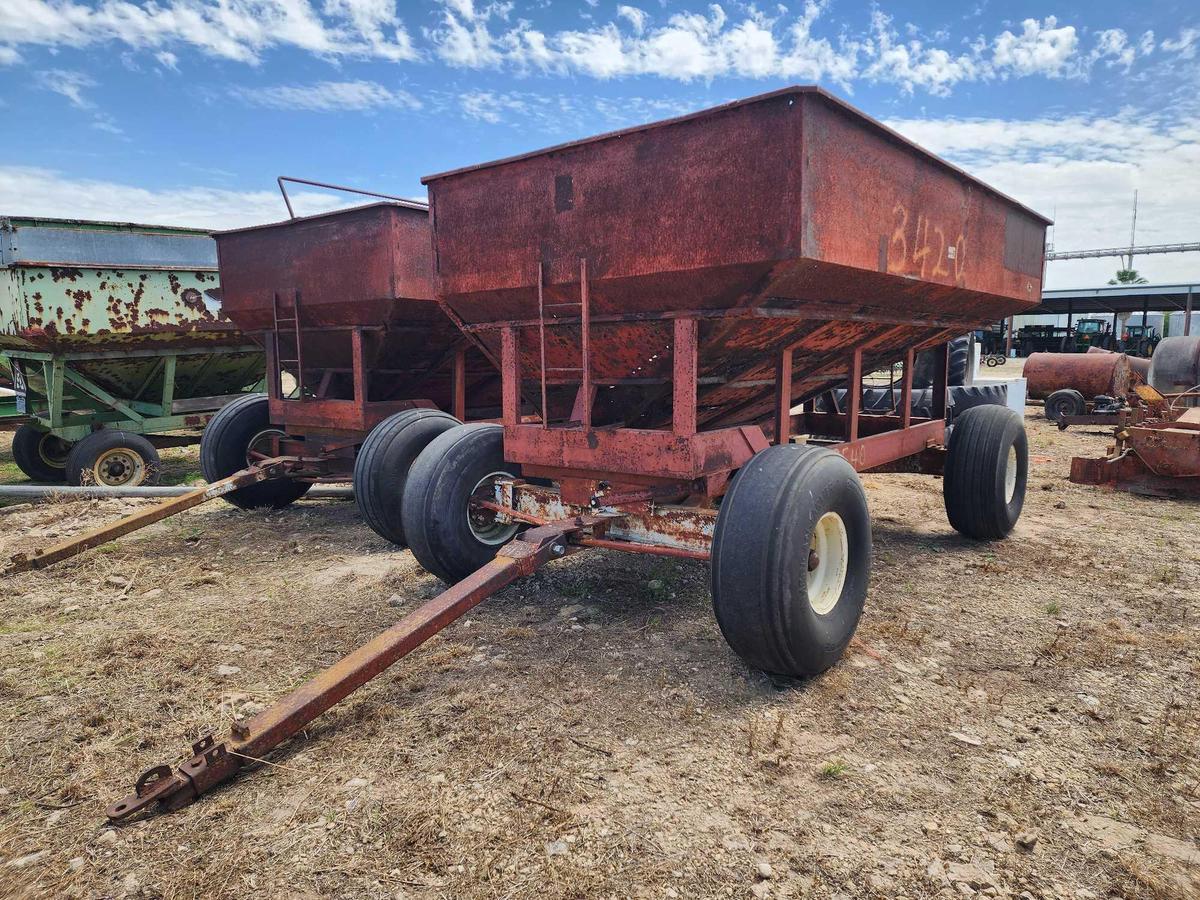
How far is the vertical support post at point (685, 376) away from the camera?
3238 millimetres

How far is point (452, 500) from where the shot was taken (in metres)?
3.89

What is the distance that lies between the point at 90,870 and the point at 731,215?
2.93 m

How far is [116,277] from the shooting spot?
7.31 meters

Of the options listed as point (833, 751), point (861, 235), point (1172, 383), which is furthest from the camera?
point (1172, 383)

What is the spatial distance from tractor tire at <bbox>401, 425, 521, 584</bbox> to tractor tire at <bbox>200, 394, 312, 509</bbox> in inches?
110

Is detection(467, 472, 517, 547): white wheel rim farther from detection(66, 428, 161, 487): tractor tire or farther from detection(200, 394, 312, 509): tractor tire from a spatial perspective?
detection(66, 428, 161, 487): tractor tire

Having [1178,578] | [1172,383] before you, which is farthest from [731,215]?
[1172,383]

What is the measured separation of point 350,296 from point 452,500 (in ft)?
7.32

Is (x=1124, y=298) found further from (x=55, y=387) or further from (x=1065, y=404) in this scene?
(x=55, y=387)

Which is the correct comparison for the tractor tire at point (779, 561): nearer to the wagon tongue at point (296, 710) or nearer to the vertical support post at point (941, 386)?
→ the wagon tongue at point (296, 710)

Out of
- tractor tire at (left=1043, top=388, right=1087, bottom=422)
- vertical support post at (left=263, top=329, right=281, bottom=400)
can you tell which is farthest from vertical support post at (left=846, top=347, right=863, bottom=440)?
tractor tire at (left=1043, top=388, right=1087, bottom=422)

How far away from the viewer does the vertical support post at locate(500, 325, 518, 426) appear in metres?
3.88

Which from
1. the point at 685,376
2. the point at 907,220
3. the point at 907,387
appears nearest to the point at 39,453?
the point at 685,376

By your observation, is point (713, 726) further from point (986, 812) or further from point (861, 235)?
point (861, 235)
